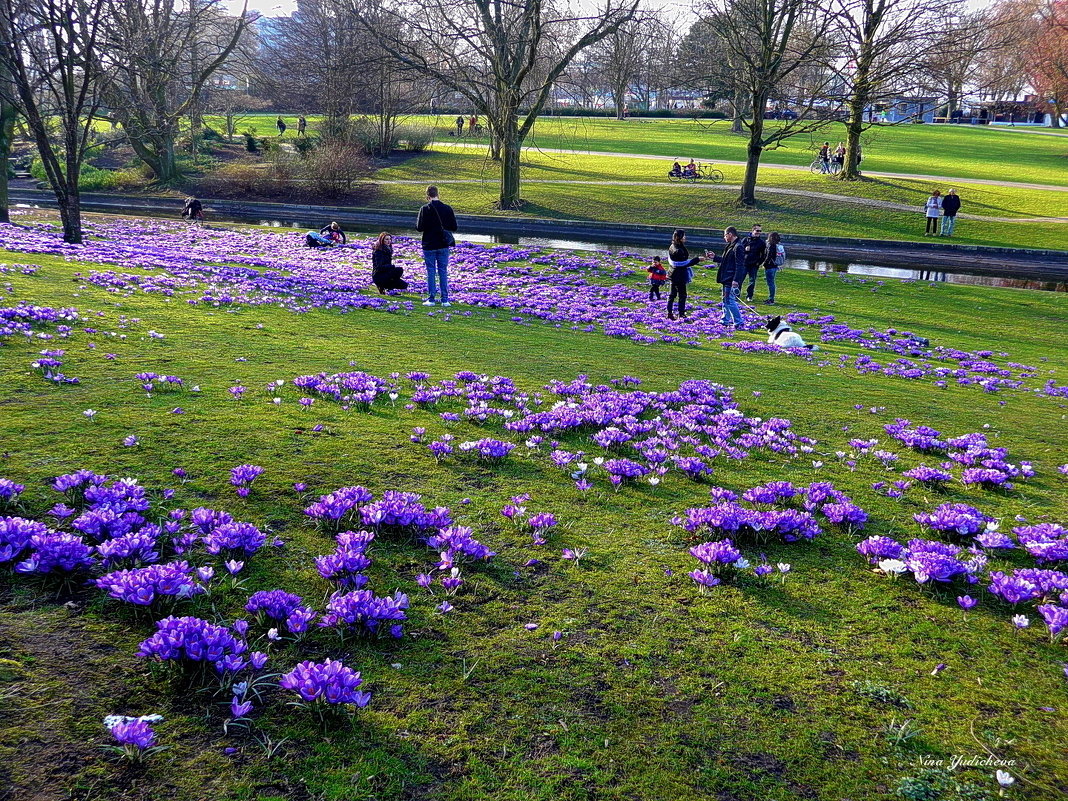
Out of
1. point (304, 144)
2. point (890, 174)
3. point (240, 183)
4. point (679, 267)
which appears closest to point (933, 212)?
point (890, 174)

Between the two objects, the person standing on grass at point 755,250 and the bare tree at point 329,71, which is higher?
the bare tree at point 329,71

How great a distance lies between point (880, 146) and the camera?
66875mm

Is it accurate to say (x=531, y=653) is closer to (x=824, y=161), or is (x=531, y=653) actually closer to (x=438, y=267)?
(x=438, y=267)

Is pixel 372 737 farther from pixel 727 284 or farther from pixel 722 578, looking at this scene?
pixel 727 284

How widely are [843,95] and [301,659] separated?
35729 mm

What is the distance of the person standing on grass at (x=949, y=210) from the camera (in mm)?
31500

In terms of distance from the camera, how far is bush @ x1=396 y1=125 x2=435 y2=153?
180ft

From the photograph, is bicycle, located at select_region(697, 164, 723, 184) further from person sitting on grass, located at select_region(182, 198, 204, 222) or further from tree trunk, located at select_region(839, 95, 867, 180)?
person sitting on grass, located at select_region(182, 198, 204, 222)

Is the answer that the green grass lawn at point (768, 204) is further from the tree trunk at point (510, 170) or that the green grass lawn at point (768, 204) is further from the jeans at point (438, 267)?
the jeans at point (438, 267)

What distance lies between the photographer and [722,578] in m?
4.59

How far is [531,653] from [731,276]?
13.0 meters

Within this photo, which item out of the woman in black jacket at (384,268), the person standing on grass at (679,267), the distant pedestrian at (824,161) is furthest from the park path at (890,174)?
the person standing on grass at (679,267)

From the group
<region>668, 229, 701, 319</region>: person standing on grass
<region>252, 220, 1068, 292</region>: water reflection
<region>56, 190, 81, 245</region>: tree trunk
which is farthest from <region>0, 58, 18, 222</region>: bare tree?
<region>668, 229, 701, 319</region>: person standing on grass

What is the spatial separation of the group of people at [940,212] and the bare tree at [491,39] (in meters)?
16.4
